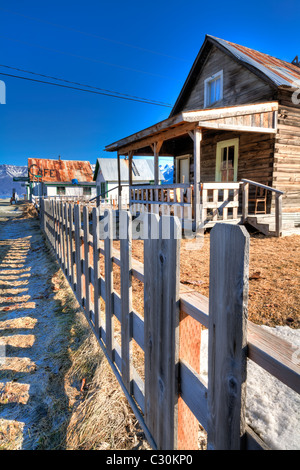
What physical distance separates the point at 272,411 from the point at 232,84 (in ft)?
39.4

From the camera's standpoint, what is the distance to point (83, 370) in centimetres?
256

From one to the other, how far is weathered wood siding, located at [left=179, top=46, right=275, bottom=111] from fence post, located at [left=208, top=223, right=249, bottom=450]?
1012cm

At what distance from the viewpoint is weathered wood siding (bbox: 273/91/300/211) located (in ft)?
29.9

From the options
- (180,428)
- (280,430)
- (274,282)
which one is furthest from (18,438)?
(274,282)

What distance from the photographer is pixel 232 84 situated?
11.0 m

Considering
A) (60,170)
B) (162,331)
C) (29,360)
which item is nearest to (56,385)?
(29,360)

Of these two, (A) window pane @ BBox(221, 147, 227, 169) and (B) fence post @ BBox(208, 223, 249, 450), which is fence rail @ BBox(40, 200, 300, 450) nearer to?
(B) fence post @ BBox(208, 223, 249, 450)

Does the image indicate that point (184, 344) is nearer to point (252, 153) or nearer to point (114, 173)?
point (252, 153)

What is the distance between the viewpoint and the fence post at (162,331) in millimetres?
1316

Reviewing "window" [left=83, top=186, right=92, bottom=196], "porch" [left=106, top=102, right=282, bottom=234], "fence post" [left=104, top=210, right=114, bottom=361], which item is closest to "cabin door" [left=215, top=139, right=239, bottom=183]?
"porch" [left=106, top=102, right=282, bottom=234]

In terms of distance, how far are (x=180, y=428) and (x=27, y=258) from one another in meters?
6.63
